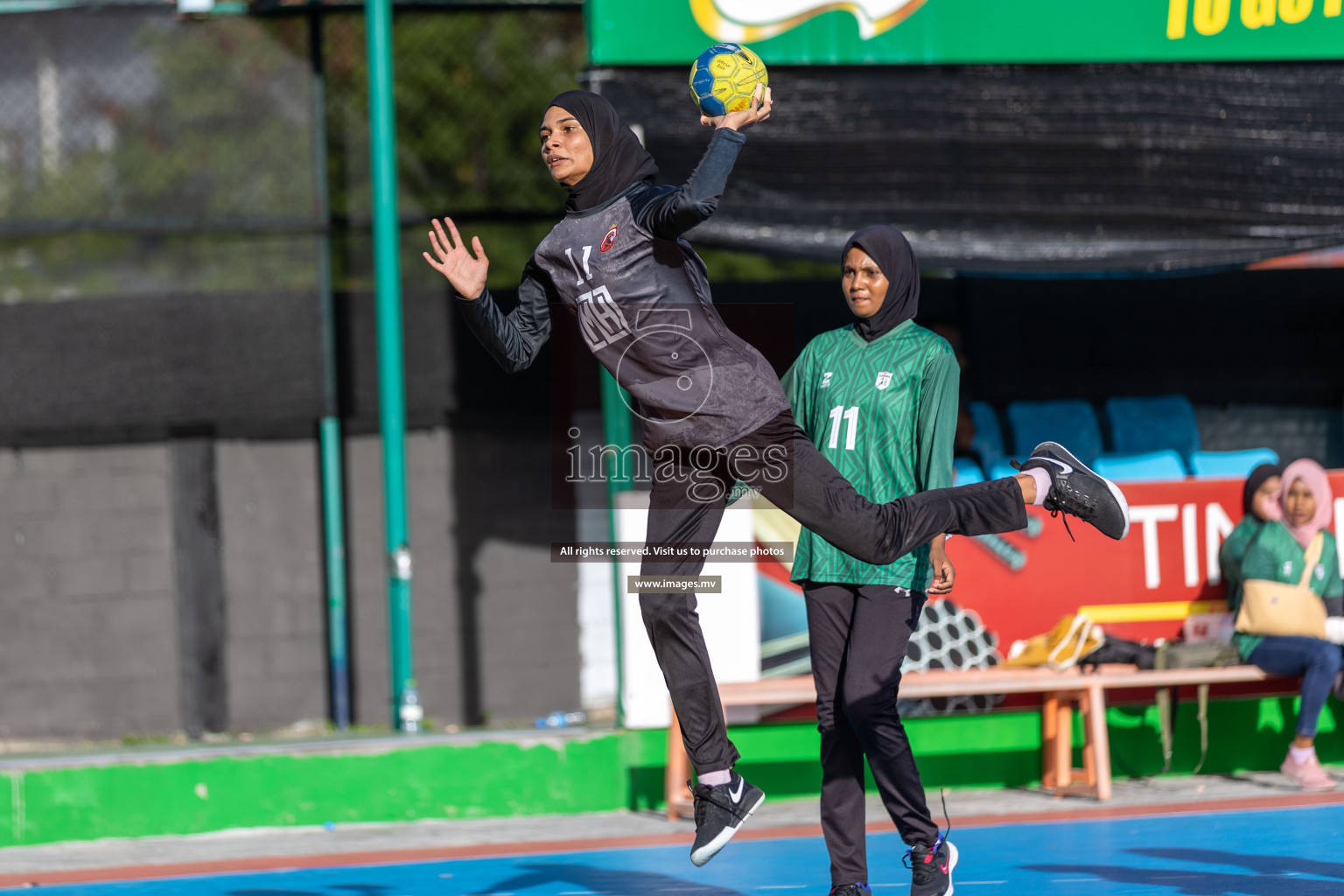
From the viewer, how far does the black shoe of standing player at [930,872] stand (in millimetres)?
4750

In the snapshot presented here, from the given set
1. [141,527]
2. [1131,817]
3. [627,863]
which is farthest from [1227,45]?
[141,527]

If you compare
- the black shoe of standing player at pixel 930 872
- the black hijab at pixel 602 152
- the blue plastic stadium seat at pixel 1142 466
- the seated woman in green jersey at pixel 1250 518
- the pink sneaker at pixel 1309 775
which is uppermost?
the black hijab at pixel 602 152

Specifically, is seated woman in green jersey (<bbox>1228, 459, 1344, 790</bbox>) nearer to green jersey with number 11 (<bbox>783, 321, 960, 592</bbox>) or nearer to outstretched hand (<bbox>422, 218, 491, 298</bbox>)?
green jersey with number 11 (<bbox>783, 321, 960, 592</bbox>)

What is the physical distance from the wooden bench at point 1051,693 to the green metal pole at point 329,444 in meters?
2.41

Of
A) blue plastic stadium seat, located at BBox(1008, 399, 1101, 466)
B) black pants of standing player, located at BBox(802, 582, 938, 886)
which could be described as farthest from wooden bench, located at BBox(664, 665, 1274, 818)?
black pants of standing player, located at BBox(802, 582, 938, 886)

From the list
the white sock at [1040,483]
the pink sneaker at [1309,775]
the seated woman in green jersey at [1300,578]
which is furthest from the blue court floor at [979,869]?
the white sock at [1040,483]

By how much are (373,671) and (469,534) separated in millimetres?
980

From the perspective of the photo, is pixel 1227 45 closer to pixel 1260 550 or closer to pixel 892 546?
pixel 1260 550

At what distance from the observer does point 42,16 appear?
8.50m

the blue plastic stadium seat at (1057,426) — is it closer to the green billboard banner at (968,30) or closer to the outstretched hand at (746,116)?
the green billboard banner at (968,30)

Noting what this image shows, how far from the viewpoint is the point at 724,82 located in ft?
13.5

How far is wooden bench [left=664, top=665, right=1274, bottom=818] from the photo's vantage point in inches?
271

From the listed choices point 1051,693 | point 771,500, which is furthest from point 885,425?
point 1051,693

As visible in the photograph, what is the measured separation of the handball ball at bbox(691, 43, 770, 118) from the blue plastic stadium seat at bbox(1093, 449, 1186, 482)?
4.44 m
